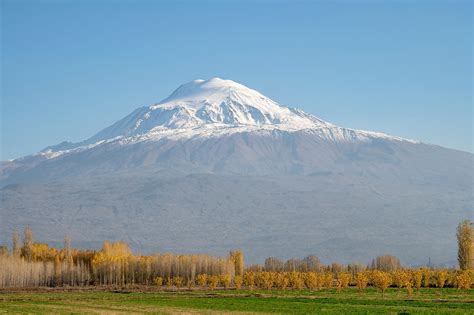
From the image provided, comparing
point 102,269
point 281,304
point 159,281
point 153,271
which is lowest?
point 281,304

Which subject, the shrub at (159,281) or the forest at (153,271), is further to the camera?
the shrub at (159,281)

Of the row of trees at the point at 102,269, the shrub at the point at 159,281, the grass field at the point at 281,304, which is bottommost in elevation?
the grass field at the point at 281,304

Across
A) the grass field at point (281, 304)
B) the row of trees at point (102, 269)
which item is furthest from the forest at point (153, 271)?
the grass field at point (281, 304)

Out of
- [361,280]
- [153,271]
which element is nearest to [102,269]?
[153,271]

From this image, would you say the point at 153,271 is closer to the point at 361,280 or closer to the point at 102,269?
the point at 102,269

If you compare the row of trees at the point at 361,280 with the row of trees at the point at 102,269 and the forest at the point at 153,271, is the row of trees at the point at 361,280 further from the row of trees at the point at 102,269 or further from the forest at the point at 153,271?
the row of trees at the point at 102,269

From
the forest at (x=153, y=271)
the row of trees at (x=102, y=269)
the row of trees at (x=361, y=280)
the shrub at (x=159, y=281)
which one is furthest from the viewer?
the row of trees at (x=102, y=269)

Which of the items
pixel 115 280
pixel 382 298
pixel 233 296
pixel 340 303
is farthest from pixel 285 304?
pixel 115 280

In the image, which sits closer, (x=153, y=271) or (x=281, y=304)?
(x=281, y=304)

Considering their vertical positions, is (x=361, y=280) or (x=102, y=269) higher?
(x=102, y=269)

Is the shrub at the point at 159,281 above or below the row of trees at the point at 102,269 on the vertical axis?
below

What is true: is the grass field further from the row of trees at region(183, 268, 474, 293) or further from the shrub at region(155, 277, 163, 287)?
the shrub at region(155, 277, 163, 287)

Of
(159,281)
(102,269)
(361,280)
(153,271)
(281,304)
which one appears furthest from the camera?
(153,271)

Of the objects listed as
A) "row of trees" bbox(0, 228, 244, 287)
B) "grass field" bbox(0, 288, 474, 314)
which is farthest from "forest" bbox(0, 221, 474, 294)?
"grass field" bbox(0, 288, 474, 314)
